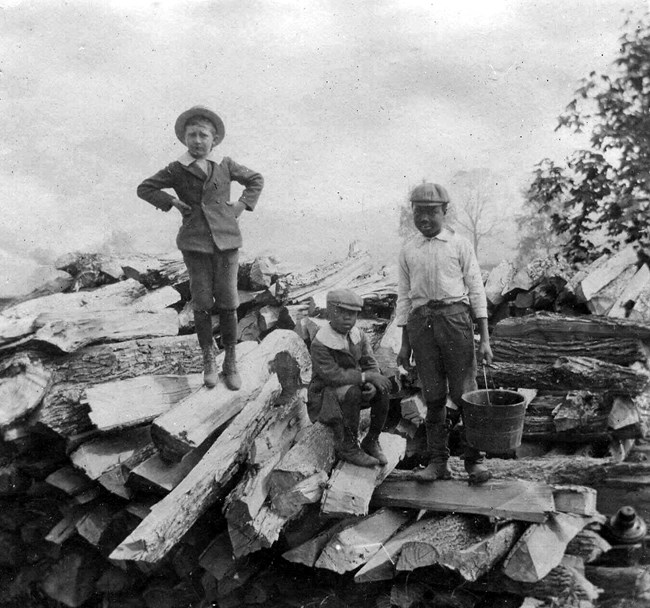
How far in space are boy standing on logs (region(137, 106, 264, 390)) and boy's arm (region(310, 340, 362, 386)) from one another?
3.44 ft

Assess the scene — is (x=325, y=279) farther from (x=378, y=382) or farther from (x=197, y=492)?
(x=197, y=492)

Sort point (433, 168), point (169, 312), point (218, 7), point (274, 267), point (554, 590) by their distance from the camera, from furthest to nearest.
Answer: point (433, 168) < point (218, 7) < point (274, 267) < point (169, 312) < point (554, 590)

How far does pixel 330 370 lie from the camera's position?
3662 mm

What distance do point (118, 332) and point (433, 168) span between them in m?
7.77

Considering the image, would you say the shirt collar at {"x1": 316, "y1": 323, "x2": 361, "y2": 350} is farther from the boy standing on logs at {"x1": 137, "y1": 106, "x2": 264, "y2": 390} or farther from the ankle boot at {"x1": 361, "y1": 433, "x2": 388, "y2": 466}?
the boy standing on logs at {"x1": 137, "y1": 106, "x2": 264, "y2": 390}

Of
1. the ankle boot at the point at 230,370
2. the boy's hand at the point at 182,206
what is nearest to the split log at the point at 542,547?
the ankle boot at the point at 230,370

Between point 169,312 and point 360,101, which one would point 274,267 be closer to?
point 169,312

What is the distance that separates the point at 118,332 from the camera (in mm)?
5000

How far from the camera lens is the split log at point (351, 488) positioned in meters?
3.41

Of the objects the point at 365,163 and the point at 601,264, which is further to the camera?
the point at 365,163

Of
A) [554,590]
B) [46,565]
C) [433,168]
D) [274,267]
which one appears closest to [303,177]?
[433,168]

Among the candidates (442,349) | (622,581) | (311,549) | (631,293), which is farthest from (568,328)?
(311,549)

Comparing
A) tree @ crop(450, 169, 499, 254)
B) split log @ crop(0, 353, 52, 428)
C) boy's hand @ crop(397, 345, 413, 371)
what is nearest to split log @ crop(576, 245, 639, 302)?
boy's hand @ crop(397, 345, 413, 371)

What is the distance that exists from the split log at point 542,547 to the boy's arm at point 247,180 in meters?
3.08
